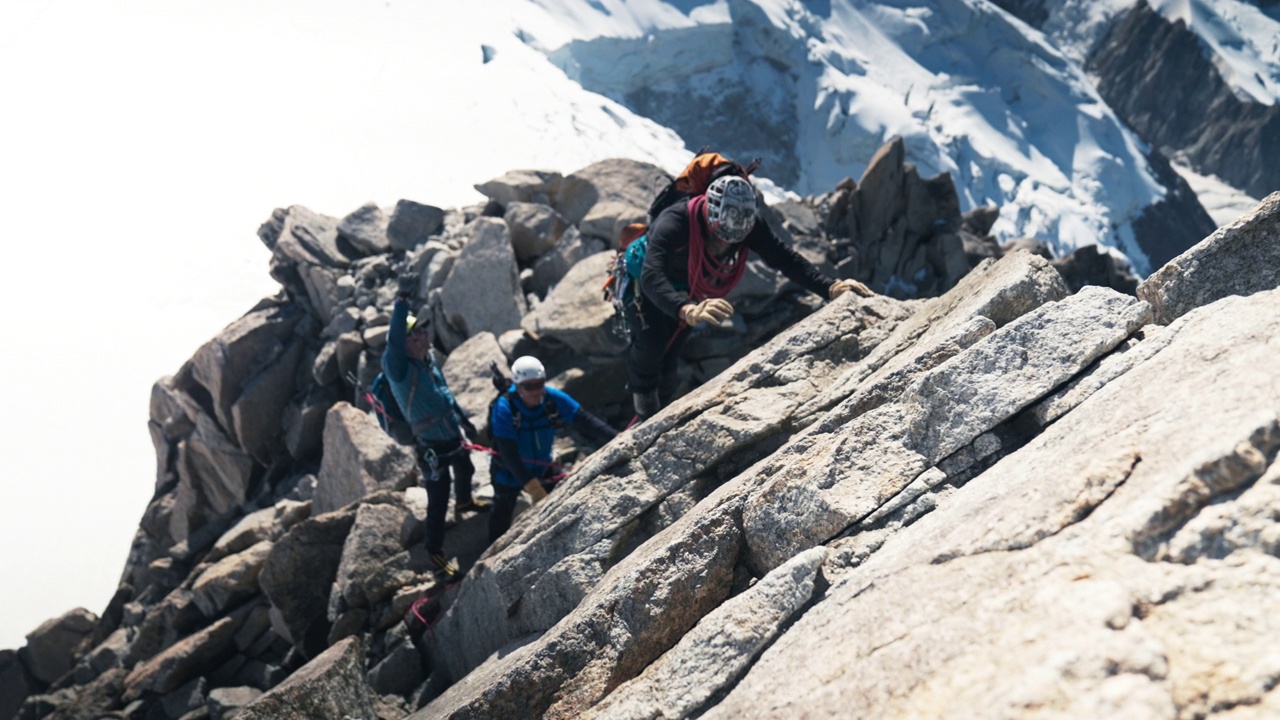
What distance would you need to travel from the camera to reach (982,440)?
4.55 meters

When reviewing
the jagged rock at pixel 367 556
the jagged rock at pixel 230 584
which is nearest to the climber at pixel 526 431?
the jagged rock at pixel 367 556

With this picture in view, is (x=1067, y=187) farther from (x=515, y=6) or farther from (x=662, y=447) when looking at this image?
(x=662, y=447)

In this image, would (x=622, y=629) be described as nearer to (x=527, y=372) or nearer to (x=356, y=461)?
(x=527, y=372)

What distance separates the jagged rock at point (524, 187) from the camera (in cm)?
1543

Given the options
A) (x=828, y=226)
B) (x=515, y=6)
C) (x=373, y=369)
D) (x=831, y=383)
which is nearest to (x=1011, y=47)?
(x=515, y=6)

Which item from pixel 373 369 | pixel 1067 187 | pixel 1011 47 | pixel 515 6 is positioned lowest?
pixel 1067 187

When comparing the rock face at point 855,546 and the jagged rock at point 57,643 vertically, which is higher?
the rock face at point 855,546

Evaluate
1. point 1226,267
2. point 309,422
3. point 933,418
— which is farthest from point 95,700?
point 1226,267

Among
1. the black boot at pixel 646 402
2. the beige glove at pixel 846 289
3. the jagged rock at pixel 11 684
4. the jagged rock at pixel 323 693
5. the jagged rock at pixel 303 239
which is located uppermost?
the jagged rock at pixel 303 239

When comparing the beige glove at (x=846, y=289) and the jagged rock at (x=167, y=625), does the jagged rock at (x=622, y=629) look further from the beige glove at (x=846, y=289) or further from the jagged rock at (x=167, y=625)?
the jagged rock at (x=167, y=625)

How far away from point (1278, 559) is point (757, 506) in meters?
2.61

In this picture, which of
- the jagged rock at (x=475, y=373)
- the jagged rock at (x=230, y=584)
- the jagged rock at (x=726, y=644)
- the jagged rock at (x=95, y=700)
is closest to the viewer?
the jagged rock at (x=726, y=644)

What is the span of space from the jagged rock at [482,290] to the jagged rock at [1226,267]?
964cm

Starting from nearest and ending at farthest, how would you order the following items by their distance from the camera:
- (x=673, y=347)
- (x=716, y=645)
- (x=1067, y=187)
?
(x=716, y=645) < (x=673, y=347) < (x=1067, y=187)
